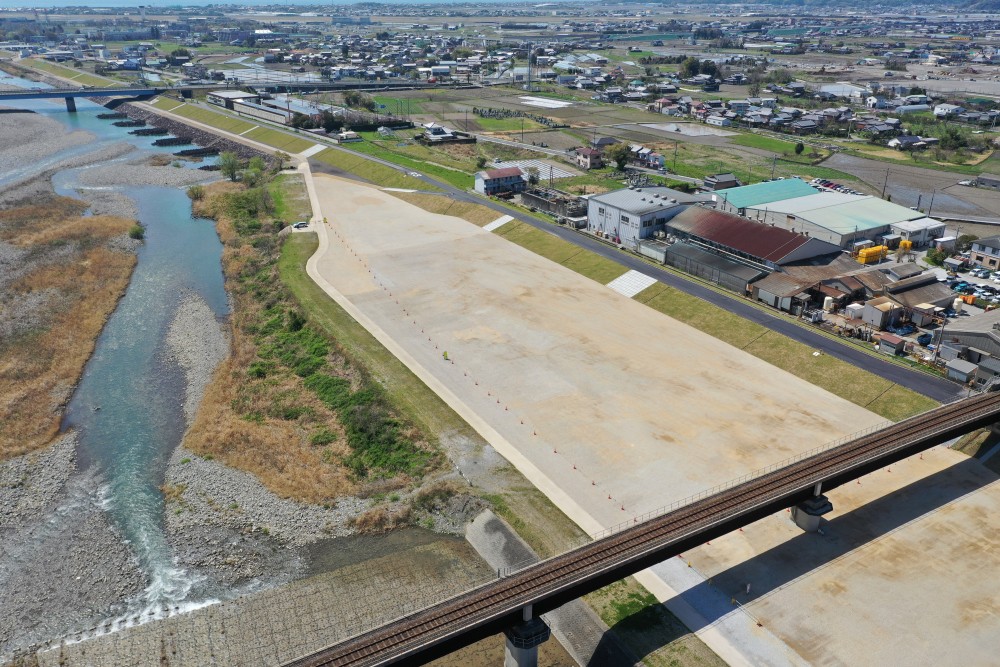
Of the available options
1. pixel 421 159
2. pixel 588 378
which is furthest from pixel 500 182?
pixel 588 378

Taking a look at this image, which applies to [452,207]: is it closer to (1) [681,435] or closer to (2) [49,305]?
(2) [49,305]

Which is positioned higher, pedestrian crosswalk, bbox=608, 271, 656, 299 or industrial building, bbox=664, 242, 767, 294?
industrial building, bbox=664, 242, 767, 294

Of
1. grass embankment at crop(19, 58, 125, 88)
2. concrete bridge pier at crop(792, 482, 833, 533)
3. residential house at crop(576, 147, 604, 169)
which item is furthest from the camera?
grass embankment at crop(19, 58, 125, 88)

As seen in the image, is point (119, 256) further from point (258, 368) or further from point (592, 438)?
point (592, 438)

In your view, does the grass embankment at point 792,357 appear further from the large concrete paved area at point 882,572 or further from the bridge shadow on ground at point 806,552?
the large concrete paved area at point 882,572

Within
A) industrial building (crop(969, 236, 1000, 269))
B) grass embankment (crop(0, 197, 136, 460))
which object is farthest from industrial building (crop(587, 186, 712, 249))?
grass embankment (crop(0, 197, 136, 460))

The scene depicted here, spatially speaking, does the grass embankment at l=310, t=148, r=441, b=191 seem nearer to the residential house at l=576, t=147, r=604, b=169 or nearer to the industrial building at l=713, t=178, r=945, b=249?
the residential house at l=576, t=147, r=604, b=169

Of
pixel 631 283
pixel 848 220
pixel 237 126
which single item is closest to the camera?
pixel 631 283
